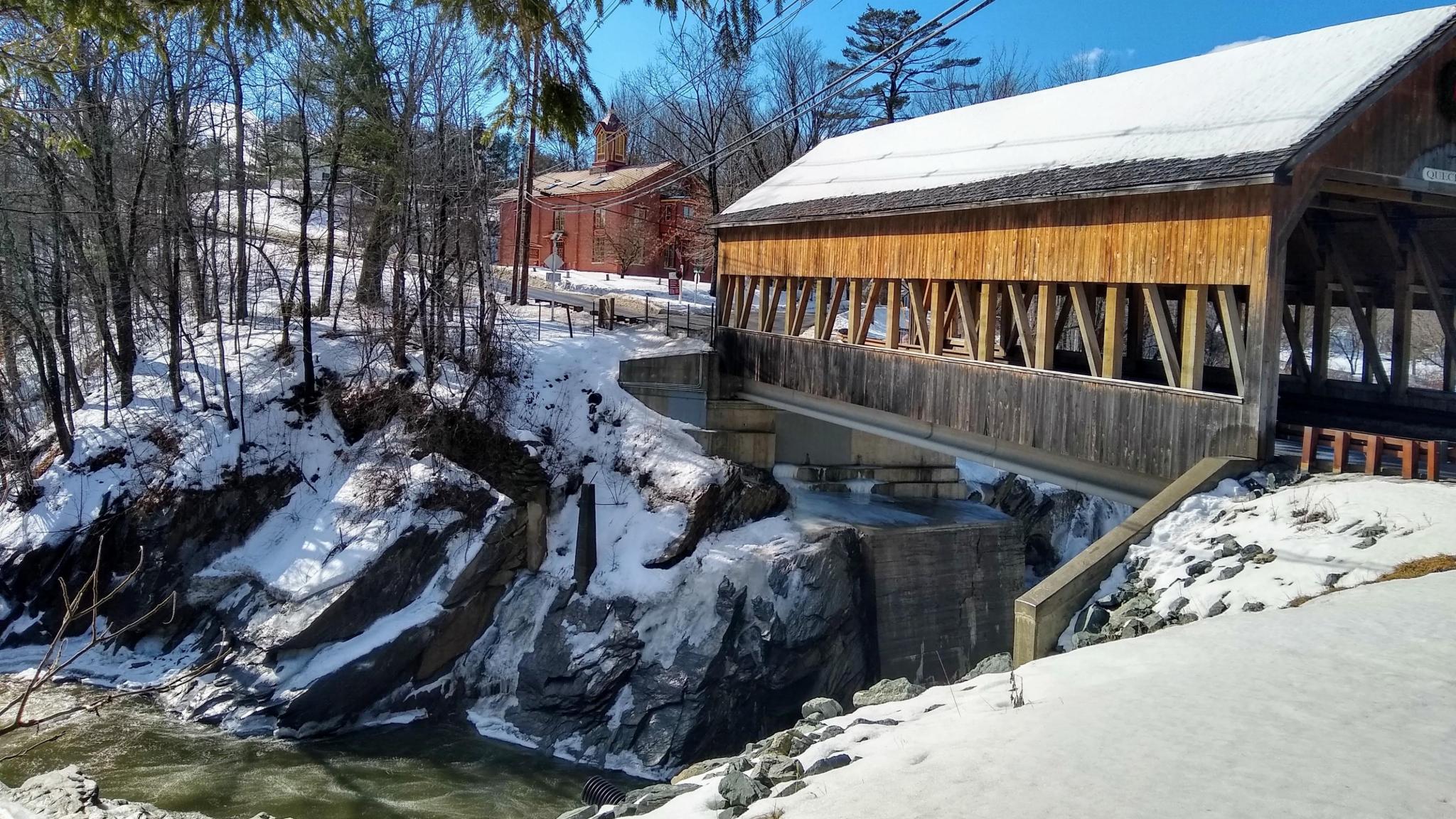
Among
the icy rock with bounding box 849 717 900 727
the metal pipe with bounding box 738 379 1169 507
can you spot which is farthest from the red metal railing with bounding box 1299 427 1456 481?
the icy rock with bounding box 849 717 900 727

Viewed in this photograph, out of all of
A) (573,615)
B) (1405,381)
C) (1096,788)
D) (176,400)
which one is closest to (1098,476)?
(1405,381)

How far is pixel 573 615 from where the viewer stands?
1717cm

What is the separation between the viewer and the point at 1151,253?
11336 millimetres

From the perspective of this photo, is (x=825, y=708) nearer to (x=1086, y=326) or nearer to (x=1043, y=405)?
(x=1043, y=405)

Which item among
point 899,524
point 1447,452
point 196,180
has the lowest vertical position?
point 899,524

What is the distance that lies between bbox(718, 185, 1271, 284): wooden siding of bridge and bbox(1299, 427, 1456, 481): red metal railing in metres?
1.78

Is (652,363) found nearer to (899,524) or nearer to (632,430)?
(632,430)

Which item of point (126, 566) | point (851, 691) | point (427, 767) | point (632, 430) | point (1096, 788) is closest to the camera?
point (1096, 788)

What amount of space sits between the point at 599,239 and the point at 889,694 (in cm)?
3798

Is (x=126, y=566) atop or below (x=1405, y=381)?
below

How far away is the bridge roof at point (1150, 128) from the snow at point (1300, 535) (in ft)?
10.5

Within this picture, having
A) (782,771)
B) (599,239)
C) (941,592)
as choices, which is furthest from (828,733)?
(599,239)

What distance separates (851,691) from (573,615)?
4.97 m

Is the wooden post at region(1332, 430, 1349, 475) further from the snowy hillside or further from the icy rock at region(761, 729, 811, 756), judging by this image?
the icy rock at region(761, 729, 811, 756)
